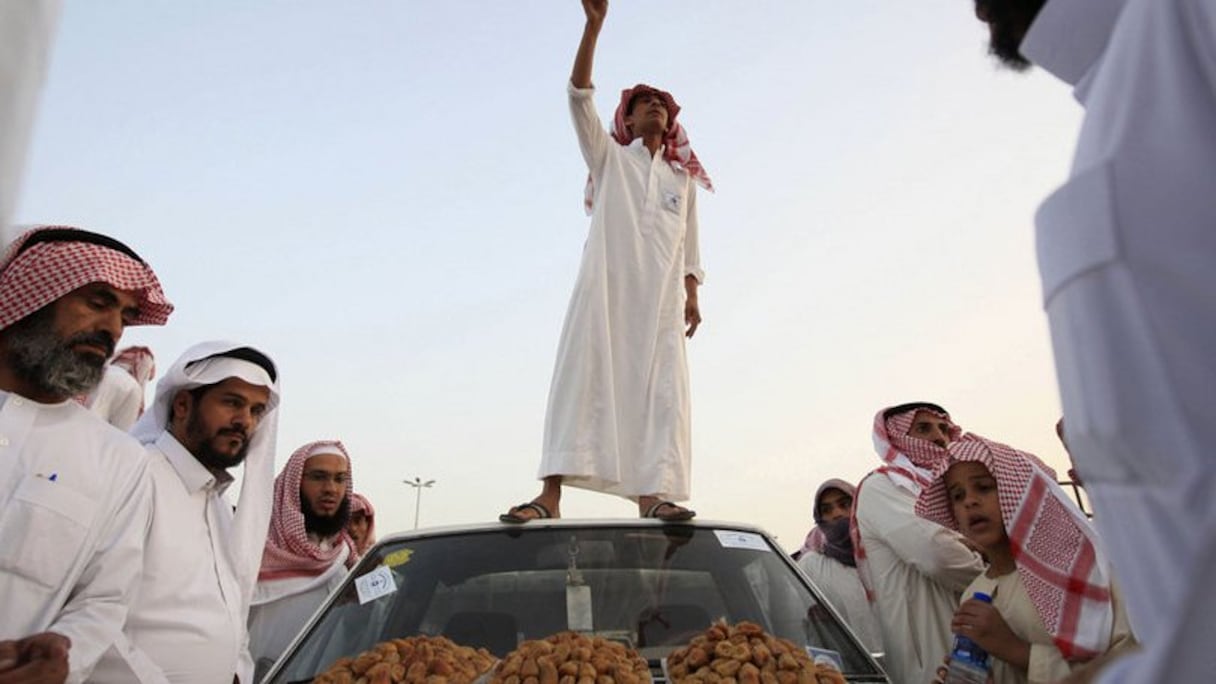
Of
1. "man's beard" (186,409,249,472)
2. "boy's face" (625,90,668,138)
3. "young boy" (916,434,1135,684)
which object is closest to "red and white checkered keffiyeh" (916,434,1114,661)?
"young boy" (916,434,1135,684)

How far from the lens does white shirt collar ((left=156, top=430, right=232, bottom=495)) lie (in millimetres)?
3254

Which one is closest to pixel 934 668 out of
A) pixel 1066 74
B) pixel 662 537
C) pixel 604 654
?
pixel 662 537

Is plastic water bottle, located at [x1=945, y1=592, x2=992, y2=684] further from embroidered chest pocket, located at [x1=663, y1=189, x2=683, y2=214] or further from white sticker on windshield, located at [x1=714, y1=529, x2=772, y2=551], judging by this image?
embroidered chest pocket, located at [x1=663, y1=189, x2=683, y2=214]

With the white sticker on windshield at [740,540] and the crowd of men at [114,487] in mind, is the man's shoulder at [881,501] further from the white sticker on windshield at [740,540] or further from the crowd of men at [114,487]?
the crowd of men at [114,487]

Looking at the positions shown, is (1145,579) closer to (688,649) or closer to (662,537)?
(688,649)

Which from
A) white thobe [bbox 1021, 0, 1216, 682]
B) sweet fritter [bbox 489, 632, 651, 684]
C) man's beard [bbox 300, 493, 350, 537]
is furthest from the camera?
man's beard [bbox 300, 493, 350, 537]

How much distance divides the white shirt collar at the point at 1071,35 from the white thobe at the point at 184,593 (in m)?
2.81

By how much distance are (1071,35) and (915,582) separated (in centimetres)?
341

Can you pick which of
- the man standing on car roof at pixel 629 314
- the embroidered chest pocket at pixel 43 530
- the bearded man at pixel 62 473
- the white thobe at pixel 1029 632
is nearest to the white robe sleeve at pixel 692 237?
the man standing on car roof at pixel 629 314

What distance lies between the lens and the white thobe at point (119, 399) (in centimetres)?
489

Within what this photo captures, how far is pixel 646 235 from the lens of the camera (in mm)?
4125

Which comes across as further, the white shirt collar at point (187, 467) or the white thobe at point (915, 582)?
the white thobe at point (915, 582)

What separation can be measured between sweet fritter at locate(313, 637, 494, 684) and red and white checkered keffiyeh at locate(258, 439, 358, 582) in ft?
8.47

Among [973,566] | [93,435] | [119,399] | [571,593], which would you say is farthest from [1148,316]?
[119,399]
